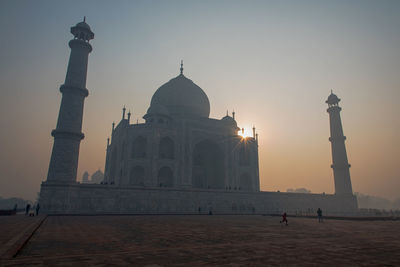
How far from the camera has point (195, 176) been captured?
38875 mm

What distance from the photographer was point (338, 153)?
3862 centimetres

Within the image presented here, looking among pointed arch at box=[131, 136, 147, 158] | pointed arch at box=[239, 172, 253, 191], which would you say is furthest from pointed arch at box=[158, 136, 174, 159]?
pointed arch at box=[239, 172, 253, 191]

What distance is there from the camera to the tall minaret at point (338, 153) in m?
37.6

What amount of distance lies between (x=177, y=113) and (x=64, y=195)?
2163cm

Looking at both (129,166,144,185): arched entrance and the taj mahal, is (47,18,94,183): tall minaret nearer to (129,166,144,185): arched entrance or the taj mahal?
the taj mahal

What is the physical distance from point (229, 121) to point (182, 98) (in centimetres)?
809

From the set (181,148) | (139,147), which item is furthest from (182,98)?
(139,147)

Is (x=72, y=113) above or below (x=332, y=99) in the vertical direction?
below

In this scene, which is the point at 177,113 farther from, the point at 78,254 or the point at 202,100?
the point at 78,254

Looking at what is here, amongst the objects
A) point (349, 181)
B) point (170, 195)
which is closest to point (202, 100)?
point (170, 195)

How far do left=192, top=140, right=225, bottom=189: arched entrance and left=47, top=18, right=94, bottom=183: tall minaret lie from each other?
58.1 ft

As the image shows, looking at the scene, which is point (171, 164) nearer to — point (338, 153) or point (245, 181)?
point (245, 181)

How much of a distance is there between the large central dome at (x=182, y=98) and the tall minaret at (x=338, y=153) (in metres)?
18.9

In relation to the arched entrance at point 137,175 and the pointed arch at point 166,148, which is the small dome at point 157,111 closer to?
the pointed arch at point 166,148
